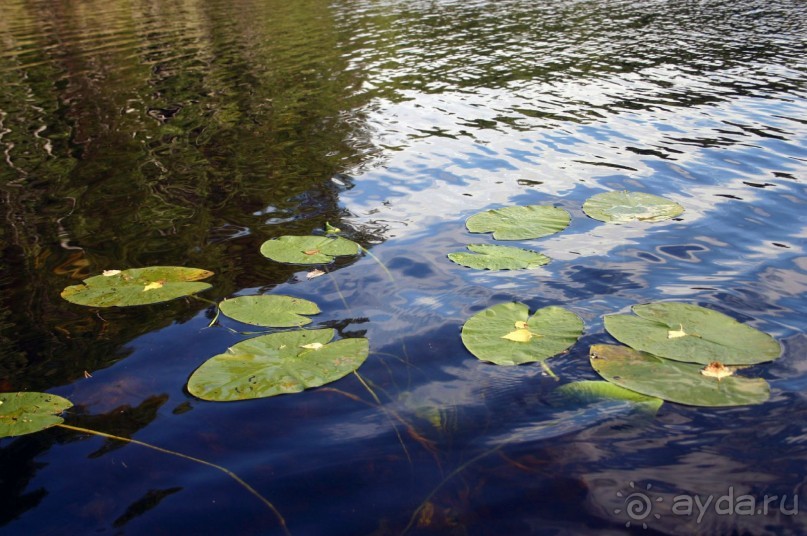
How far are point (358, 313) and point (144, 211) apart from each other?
332 centimetres

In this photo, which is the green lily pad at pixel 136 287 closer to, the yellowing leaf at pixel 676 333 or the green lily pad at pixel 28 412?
the green lily pad at pixel 28 412

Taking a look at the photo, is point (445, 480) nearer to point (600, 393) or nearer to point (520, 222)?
point (600, 393)

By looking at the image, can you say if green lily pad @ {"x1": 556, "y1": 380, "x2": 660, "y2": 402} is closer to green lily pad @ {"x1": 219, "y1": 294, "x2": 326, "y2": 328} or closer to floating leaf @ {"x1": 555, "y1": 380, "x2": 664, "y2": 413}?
floating leaf @ {"x1": 555, "y1": 380, "x2": 664, "y2": 413}

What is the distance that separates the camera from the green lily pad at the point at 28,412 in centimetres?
303

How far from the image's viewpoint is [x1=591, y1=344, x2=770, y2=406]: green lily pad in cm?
305

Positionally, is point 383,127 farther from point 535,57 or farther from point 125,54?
point 125,54

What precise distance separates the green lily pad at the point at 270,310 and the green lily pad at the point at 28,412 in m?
1.15

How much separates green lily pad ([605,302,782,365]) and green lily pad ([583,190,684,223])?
1.80 meters

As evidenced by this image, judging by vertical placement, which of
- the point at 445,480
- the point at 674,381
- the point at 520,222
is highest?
the point at 520,222

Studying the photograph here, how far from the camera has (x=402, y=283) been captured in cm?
467

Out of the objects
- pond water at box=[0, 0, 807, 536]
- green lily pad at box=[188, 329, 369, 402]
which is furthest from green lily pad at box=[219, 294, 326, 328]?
green lily pad at box=[188, 329, 369, 402]

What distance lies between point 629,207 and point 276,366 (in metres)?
3.80

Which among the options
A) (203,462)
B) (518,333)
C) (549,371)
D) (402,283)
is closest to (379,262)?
(402,283)

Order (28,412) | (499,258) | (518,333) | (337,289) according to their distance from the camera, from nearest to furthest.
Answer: (28,412) → (518,333) → (337,289) → (499,258)
